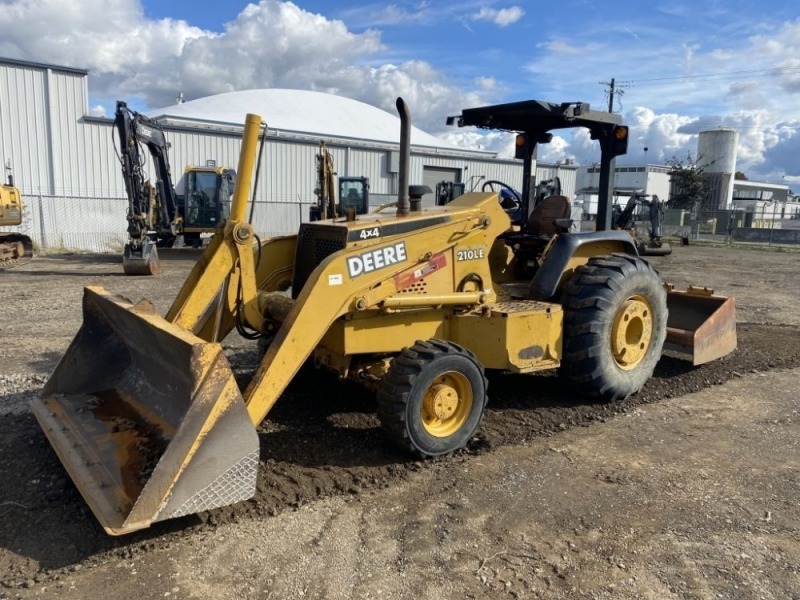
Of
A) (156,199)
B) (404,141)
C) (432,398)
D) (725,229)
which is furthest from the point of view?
(725,229)

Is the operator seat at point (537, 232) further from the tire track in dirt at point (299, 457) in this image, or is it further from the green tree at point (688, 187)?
the green tree at point (688, 187)

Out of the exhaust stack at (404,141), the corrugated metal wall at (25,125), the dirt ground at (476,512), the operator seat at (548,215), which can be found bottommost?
the dirt ground at (476,512)

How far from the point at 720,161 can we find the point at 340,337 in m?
53.5

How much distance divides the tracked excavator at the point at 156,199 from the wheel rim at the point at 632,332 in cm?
816

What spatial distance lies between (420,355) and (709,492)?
198 cm

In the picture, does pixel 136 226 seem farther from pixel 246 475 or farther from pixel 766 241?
pixel 766 241

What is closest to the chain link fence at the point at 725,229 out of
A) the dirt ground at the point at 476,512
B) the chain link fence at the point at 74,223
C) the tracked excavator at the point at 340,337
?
the chain link fence at the point at 74,223

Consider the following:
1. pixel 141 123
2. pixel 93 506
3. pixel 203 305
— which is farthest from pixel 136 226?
pixel 93 506

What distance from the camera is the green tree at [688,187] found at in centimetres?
4219

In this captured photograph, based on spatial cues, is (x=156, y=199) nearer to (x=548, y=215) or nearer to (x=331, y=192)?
(x=331, y=192)

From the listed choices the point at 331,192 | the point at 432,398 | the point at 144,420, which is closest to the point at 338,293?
the point at 432,398

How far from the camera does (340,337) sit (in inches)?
174

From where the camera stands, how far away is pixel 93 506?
3.27 m

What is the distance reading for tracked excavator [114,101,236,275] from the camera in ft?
48.8
